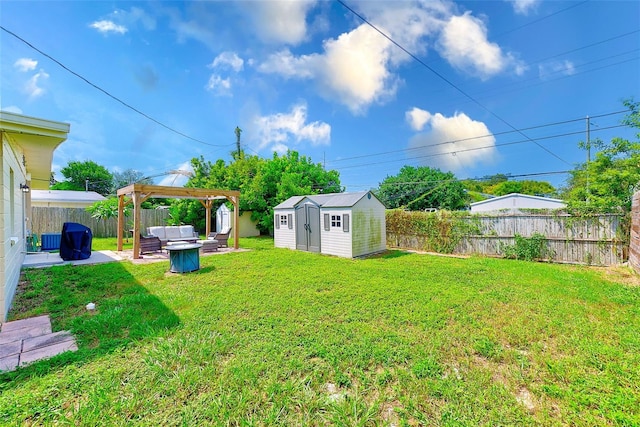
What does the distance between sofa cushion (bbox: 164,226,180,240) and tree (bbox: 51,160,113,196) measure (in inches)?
1177

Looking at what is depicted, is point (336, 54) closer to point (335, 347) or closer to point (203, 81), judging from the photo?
point (203, 81)

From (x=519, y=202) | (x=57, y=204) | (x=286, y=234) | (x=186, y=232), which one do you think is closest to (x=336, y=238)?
(x=286, y=234)

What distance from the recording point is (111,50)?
794cm

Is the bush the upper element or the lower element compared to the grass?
upper

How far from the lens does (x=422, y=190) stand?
99.7ft

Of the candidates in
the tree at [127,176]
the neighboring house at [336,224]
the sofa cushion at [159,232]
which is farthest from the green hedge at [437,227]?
the tree at [127,176]

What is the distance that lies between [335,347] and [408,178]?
3177 centimetres

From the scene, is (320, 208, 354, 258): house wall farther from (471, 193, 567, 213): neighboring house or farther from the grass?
(471, 193, 567, 213): neighboring house

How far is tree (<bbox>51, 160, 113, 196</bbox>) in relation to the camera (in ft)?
107

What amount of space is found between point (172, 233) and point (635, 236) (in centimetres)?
1467

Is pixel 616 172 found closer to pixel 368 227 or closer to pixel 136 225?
pixel 368 227

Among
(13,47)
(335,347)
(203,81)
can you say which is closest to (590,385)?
(335,347)

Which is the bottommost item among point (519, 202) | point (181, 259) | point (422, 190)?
point (181, 259)

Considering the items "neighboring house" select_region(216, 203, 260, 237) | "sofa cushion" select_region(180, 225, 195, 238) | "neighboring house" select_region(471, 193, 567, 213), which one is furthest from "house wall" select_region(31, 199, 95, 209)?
"neighboring house" select_region(471, 193, 567, 213)
